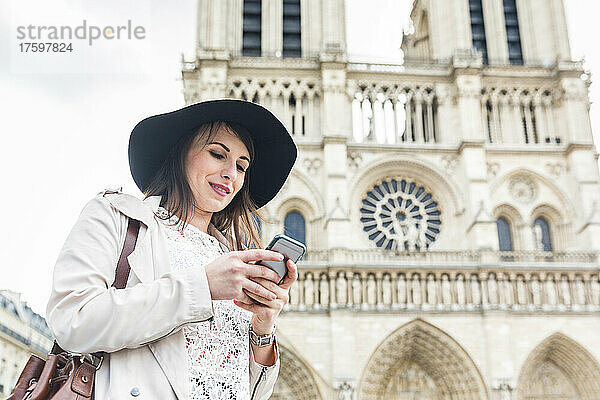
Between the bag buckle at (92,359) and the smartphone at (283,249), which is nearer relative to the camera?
the bag buckle at (92,359)

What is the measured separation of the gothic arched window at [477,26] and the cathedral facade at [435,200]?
0.21 ft

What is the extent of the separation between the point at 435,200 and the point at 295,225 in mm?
4084

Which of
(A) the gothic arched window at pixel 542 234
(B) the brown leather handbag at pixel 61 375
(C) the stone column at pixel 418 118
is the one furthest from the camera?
(C) the stone column at pixel 418 118

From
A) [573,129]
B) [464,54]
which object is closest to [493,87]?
[464,54]

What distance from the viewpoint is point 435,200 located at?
18.8m

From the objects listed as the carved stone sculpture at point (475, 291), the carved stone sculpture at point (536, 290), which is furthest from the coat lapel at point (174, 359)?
the carved stone sculpture at point (536, 290)

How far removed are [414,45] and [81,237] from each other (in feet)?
81.8

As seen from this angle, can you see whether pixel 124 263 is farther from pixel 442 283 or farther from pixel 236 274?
pixel 442 283

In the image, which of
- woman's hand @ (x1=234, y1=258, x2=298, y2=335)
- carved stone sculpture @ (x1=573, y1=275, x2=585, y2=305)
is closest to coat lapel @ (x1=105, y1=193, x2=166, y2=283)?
woman's hand @ (x1=234, y1=258, x2=298, y2=335)

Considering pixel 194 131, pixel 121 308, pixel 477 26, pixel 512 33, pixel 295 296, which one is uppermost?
pixel 477 26

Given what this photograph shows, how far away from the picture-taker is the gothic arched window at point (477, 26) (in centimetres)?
2094

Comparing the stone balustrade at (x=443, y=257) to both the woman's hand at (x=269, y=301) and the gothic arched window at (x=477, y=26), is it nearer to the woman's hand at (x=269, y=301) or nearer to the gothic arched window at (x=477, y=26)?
the gothic arched window at (x=477, y=26)

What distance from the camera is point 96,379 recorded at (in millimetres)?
1308

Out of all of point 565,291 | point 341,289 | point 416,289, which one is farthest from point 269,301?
Result: point 565,291
